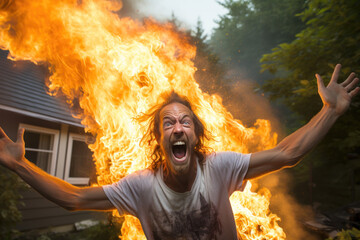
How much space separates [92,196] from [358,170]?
21.9 feet

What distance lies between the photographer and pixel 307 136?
7.32 ft

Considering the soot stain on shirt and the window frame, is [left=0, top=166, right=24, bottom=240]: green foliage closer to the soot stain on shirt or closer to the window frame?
the window frame

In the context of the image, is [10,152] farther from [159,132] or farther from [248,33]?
[248,33]

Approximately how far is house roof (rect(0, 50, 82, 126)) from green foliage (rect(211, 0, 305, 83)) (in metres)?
22.8

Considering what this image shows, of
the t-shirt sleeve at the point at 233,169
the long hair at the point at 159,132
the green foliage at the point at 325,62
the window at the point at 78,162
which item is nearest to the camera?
the t-shirt sleeve at the point at 233,169

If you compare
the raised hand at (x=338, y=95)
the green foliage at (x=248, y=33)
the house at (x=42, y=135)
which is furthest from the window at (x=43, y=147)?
the green foliage at (x=248, y=33)

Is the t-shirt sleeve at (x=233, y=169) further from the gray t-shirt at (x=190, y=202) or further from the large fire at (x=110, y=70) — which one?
the large fire at (x=110, y=70)

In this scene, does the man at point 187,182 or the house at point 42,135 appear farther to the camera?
the house at point 42,135

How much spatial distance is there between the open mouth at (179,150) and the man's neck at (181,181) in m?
0.18

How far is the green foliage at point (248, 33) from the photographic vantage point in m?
27.5

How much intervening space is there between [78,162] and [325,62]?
28.2ft

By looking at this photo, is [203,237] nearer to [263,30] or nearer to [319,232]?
[319,232]

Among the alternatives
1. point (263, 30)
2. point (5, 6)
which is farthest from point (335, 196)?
point (263, 30)

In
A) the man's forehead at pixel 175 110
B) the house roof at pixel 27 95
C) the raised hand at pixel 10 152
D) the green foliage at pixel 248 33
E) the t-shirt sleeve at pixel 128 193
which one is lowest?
the t-shirt sleeve at pixel 128 193
